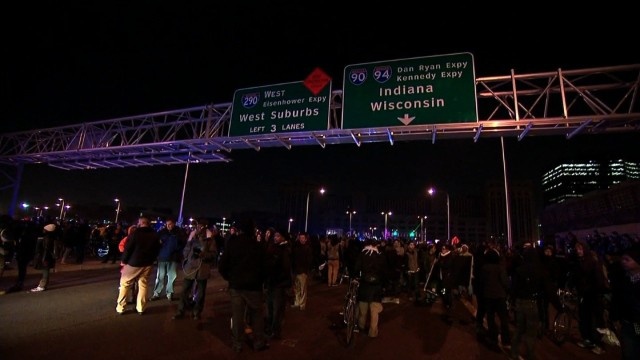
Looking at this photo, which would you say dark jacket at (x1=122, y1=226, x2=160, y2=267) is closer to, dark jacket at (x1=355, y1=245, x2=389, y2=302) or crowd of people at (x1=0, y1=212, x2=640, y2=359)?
crowd of people at (x1=0, y1=212, x2=640, y2=359)

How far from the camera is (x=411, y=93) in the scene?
10781mm

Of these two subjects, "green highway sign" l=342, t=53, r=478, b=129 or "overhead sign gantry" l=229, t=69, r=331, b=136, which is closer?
"green highway sign" l=342, t=53, r=478, b=129

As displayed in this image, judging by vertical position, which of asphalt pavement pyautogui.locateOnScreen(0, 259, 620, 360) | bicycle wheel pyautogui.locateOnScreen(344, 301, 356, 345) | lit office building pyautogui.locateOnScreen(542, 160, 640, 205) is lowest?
asphalt pavement pyautogui.locateOnScreen(0, 259, 620, 360)

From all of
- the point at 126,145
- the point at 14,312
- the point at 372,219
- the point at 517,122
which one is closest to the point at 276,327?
the point at 14,312

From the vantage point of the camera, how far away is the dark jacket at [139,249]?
306 inches

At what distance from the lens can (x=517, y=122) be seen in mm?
10508

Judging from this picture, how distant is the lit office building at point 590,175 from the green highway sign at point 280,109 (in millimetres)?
142215

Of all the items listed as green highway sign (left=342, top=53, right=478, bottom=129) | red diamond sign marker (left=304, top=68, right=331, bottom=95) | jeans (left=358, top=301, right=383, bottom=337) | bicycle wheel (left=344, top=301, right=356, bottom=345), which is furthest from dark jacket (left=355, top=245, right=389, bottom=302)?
red diamond sign marker (left=304, top=68, right=331, bottom=95)

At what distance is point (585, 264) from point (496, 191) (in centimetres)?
14603

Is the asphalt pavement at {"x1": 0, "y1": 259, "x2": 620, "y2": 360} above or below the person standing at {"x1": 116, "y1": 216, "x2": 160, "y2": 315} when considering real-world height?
below

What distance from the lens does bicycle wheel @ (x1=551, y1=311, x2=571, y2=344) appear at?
Result: 7959mm

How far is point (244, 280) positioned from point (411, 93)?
7716 mm

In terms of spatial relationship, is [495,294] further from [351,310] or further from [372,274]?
[351,310]

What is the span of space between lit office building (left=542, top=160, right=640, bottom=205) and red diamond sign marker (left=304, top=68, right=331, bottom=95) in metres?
142
